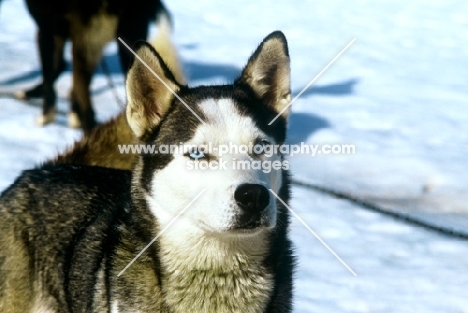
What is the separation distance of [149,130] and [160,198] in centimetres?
31

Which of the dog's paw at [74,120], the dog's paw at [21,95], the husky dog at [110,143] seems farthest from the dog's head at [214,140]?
the dog's paw at [21,95]

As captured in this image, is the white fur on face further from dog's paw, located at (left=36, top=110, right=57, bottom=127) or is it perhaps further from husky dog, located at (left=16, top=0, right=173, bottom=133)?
dog's paw, located at (left=36, top=110, right=57, bottom=127)

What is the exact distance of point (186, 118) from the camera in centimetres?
242

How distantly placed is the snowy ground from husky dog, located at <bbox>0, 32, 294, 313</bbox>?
0.97 m

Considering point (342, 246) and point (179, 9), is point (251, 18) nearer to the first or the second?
point (179, 9)

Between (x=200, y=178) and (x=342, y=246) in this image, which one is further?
(x=342, y=246)

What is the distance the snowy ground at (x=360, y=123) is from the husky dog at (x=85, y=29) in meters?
0.21

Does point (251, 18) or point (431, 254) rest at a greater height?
point (431, 254)

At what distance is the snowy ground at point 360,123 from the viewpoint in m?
3.55

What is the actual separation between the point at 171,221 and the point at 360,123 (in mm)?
4142

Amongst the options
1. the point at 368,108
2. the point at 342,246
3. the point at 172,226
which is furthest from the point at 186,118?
the point at 368,108

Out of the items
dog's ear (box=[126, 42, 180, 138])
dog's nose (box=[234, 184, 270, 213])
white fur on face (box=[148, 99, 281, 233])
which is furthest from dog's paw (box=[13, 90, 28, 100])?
dog's nose (box=[234, 184, 270, 213])

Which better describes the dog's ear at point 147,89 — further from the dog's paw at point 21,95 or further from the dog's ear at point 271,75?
the dog's paw at point 21,95

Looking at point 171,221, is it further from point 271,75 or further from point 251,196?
point 271,75
